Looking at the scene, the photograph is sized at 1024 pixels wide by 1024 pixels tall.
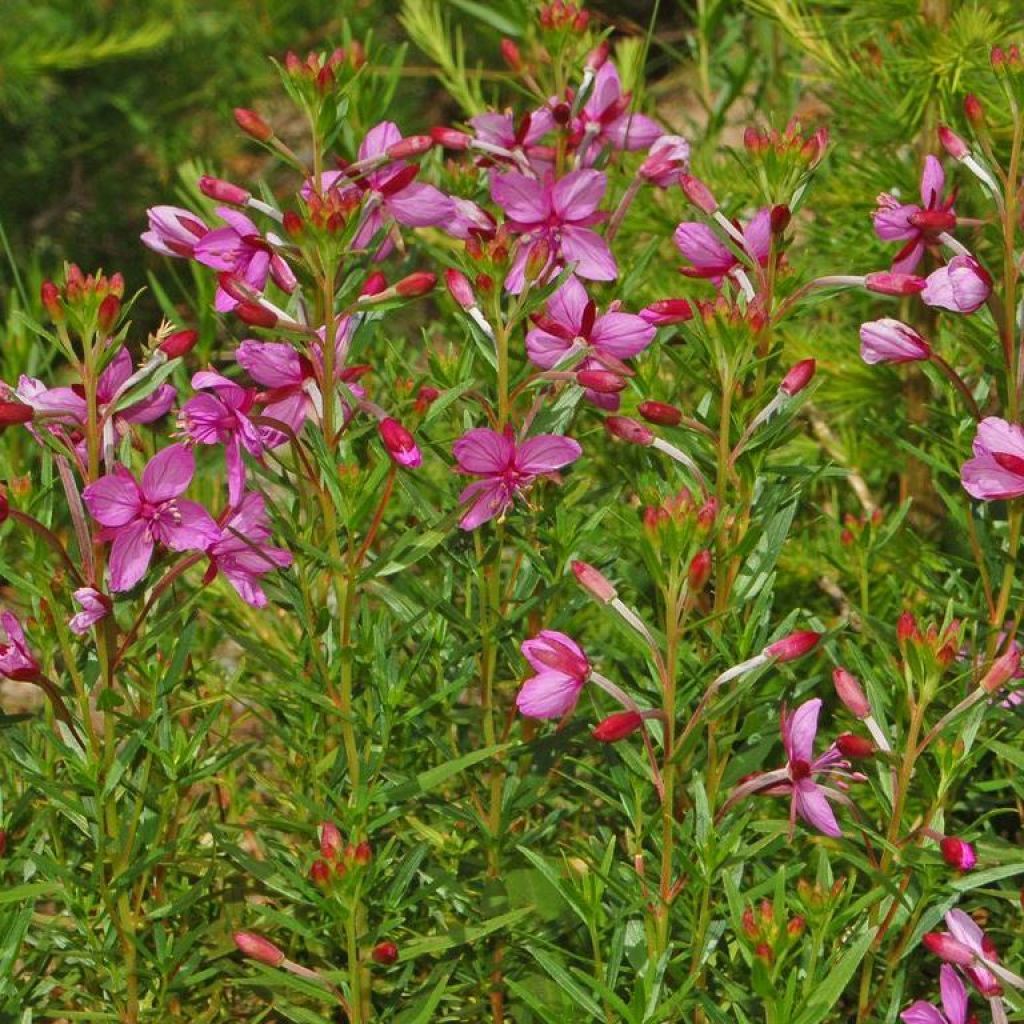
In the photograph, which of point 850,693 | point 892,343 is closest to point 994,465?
point 892,343

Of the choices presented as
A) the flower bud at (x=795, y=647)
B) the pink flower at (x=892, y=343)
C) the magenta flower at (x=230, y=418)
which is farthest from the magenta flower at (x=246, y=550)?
the pink flower at (x=892, y=343)

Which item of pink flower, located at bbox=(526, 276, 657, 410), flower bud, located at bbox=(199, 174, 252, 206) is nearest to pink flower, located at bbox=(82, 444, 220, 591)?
flower bud, located at bbox=(199, 174, 252, 206)

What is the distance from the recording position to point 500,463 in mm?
1915

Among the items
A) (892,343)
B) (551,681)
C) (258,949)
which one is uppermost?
(892,343)

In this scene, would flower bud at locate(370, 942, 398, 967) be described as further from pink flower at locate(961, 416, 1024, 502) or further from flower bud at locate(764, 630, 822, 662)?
pink flower at locate(961, 416, 1024, 502)

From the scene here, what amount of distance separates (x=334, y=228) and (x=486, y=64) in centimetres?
388

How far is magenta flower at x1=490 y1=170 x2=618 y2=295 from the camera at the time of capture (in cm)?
210

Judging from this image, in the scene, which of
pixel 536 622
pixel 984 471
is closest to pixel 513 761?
pixel 536 622

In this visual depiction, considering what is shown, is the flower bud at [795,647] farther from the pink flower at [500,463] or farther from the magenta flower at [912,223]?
the magenta flower at [912,223]

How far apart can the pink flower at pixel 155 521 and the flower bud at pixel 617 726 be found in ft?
1.55

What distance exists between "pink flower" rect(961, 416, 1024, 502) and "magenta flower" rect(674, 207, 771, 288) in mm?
326

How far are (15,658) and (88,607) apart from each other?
13 cm

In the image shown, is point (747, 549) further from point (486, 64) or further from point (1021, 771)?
point (486, 64)

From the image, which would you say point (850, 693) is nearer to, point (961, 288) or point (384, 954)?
point (961, 288)
